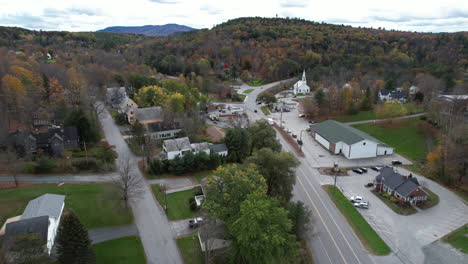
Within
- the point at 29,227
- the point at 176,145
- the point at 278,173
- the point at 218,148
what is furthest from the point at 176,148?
the point at 29,227

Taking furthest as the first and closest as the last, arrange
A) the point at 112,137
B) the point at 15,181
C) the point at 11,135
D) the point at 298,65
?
the point at 298,65, the point at 112,137, the point at 11,135, the point at 15,181

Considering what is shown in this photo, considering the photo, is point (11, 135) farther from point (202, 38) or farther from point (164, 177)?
point (202, 38)

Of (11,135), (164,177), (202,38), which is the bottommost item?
(164,177)

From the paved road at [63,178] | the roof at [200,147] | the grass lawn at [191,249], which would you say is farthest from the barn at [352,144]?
the paved road at [63,178]

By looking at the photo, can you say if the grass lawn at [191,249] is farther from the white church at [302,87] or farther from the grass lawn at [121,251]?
the white church at [302,87]

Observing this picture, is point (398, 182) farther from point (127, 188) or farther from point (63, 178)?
point (63, 178)

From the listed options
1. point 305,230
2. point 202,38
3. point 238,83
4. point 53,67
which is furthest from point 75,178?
point 202,38

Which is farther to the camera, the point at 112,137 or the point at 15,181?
the point at 112,137
